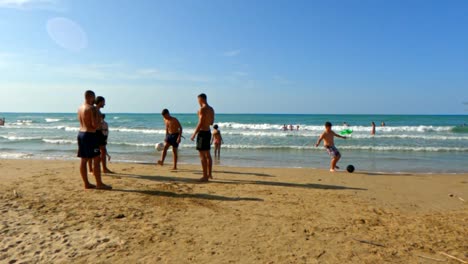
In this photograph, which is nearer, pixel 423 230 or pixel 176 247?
pixel 176 247

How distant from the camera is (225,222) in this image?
429 centimetres

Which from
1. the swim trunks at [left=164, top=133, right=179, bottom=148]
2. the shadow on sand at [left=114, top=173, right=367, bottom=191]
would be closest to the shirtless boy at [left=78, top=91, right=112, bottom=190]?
the shadow on sand at [left=114, top=173, right=367, bottom=191]

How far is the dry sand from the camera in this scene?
3.33m

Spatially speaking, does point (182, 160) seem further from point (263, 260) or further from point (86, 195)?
point (263, 260)

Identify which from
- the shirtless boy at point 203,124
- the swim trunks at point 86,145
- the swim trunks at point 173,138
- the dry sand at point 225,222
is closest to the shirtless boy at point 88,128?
the swim trunks at point 86,145

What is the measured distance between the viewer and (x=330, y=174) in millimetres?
8883

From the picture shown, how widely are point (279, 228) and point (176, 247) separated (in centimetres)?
131

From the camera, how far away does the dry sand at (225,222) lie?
333 cm

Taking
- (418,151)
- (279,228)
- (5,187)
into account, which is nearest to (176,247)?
(279,228)

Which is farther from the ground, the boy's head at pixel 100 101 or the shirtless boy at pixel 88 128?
the boy's head at pixel 100 101

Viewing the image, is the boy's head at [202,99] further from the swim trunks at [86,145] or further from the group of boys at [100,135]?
the swim trunks at [86,145]

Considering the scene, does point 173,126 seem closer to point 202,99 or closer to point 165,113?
point 165,113

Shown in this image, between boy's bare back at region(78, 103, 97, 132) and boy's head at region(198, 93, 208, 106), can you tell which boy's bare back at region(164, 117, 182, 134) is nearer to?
boy's head at region(198, 93, 208, 106)

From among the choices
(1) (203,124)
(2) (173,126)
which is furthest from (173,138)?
(1) (203,124)
